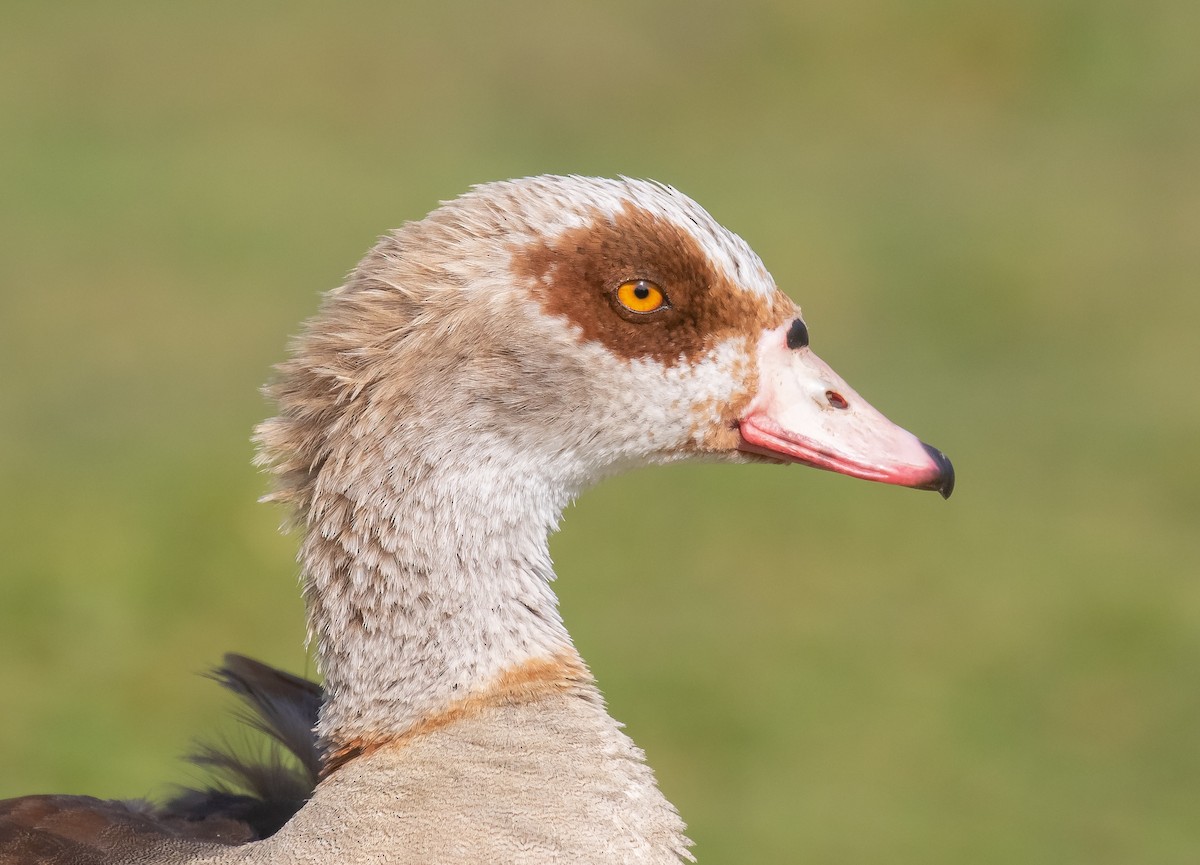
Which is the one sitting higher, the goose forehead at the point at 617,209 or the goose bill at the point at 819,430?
the goose forehead at the point at 617,209

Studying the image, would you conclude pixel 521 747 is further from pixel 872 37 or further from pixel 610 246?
pixel 872 37

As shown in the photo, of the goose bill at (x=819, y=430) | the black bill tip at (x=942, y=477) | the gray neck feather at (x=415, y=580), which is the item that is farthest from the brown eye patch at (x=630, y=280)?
the black bill tip at (x=942, y=477)

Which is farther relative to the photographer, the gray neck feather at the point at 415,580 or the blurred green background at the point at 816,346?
the blurred green background at the point at 816,346

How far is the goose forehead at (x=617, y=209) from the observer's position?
2.49 metres

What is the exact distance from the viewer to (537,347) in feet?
8.15

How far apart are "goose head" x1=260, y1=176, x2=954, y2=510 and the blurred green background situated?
270cm

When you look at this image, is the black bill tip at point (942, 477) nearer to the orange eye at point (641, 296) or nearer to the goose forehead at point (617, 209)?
the goose forehead at point (617, 209)

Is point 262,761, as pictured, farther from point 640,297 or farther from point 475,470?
point 640,297

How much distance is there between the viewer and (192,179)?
9.65m

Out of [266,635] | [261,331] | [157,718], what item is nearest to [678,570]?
[266,635]

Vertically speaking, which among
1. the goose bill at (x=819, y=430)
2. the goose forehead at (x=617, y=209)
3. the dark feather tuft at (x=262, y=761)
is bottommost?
the dark feather tuft at (x=262, y=761)

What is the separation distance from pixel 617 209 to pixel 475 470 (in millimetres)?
454

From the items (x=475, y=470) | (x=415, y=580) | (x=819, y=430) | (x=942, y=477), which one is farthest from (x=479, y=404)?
(x=942, y=477)

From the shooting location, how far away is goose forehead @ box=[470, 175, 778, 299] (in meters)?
2.49
